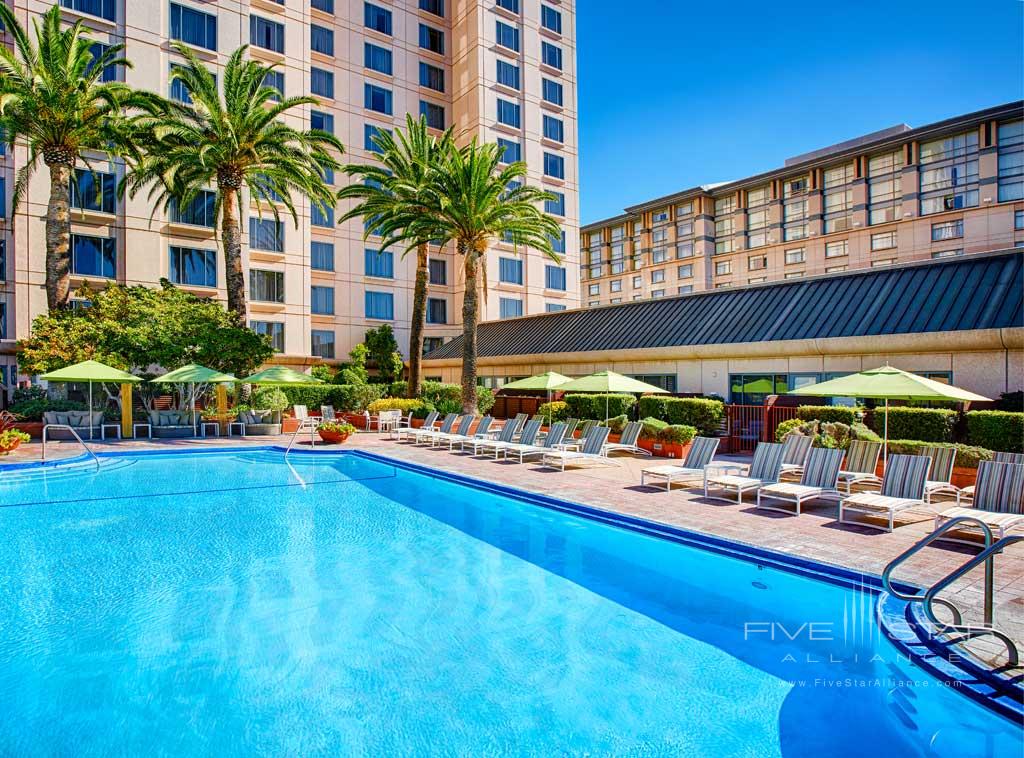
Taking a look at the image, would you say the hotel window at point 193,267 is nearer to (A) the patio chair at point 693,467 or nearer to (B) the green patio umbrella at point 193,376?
(B) the green patio umbrella at point 193,376

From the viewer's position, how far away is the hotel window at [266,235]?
34.1 m

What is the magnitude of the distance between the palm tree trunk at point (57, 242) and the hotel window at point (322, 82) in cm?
1815

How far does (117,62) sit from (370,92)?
58.8ft

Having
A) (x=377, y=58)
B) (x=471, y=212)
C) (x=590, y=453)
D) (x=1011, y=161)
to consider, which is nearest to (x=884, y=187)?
(x=1011, y=161)

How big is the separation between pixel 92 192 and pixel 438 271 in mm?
21157

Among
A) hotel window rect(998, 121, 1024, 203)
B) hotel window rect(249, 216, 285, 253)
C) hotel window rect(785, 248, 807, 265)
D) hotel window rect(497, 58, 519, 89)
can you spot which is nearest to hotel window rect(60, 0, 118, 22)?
hotel window rect(249, 216, 285, 253)

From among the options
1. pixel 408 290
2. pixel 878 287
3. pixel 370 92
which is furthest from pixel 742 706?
pixel 370 92

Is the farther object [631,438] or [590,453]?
[631,438]

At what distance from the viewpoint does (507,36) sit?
44969 millimetres

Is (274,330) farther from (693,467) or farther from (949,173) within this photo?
(949,173)

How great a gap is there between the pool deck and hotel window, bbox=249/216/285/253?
19235 mm

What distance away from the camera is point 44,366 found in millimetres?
22594

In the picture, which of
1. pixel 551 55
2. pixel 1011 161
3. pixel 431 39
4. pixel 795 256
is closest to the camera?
pixel 1011 161

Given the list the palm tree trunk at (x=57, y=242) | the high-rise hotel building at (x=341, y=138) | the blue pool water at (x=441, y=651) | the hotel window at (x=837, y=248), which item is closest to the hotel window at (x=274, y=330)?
the high-rise hotel building at (x=341, y=138)
